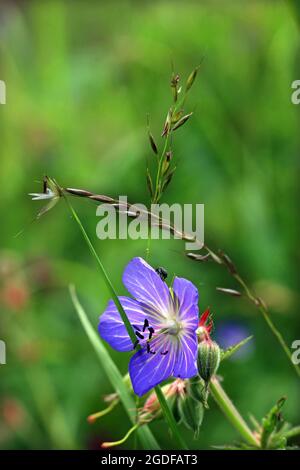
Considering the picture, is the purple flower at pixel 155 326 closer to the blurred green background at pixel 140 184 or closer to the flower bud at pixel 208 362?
the flower bud at pixel 208 362

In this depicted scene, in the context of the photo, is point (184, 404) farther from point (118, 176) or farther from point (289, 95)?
point (289, 95)

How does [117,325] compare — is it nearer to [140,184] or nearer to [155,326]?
[155,326]

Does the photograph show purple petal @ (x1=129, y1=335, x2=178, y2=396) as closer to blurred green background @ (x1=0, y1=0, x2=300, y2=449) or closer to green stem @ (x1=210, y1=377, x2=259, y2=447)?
green stem @ (x1=210, y1=377, x2=259, y2=447)

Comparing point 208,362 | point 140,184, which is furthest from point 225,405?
point 140,184

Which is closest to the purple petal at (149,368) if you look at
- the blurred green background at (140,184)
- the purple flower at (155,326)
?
the purple flower at (155,326)
